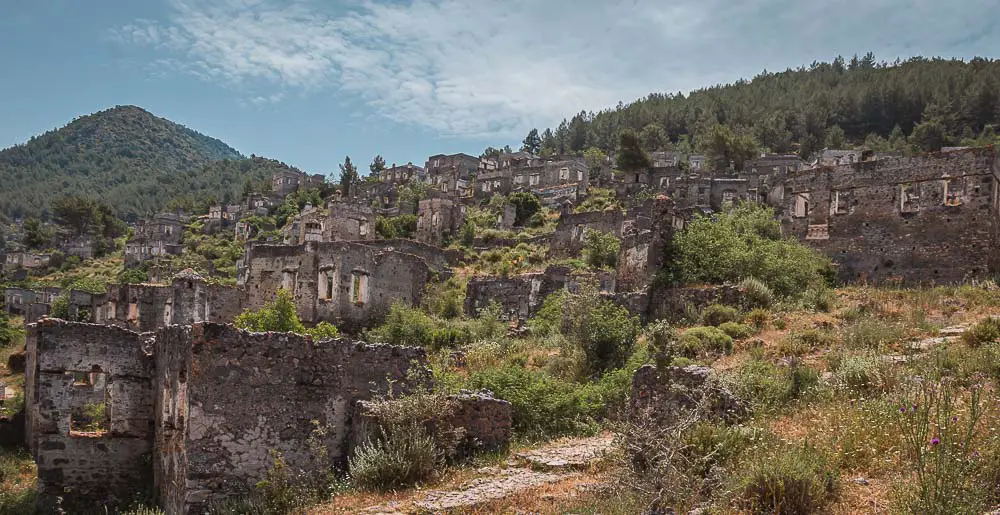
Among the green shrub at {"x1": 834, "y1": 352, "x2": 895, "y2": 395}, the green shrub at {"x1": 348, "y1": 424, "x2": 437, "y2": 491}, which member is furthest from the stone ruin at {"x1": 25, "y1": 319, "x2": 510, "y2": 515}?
the green shrub at {"x1": 834, "y1": 352, "x2": 895, "y2": 395}

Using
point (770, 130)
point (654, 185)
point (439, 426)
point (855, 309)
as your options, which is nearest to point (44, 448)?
point (439, 426)

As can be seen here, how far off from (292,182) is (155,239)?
23.8m

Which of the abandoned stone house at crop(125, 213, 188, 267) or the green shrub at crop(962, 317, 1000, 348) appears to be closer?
the green shrub at crop(962, 317, 1000, 348)

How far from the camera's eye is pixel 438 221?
2192 inches

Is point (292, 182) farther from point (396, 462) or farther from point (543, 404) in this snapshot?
point (396, 462)

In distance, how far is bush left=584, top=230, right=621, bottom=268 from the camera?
34.2 metres

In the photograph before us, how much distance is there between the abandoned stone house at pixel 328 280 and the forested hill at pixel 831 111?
2667 inches

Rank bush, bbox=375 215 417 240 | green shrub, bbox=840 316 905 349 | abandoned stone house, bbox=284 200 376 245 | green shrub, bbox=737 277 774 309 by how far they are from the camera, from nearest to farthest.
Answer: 1. green shrub, bbox=840 316 905 349
2. green shrub, bbox=737 277 774 309
3. abandoned stone house, bbox=284 200 376 245
4. bush, bbox=375 215 417 240

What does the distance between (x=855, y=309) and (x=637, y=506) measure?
37.7ft

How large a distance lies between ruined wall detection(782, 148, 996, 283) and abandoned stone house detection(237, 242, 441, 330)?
14.1 m

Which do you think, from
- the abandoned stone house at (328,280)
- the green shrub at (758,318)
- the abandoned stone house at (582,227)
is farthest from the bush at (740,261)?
the abandoned stone house at (582,227)

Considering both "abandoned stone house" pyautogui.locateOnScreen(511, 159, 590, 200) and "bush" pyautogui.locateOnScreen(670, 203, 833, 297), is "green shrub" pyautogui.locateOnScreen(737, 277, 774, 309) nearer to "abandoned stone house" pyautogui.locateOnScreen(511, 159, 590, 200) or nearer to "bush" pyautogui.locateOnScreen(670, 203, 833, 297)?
"bush" pyautogui.locateOnScreen(670, 203, 833, 297)

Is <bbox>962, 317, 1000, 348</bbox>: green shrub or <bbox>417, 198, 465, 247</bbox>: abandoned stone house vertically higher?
<bbox>417, 198, 465, 247</bbox>: abandoned stone house

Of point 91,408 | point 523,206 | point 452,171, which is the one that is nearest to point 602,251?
point 91,408
